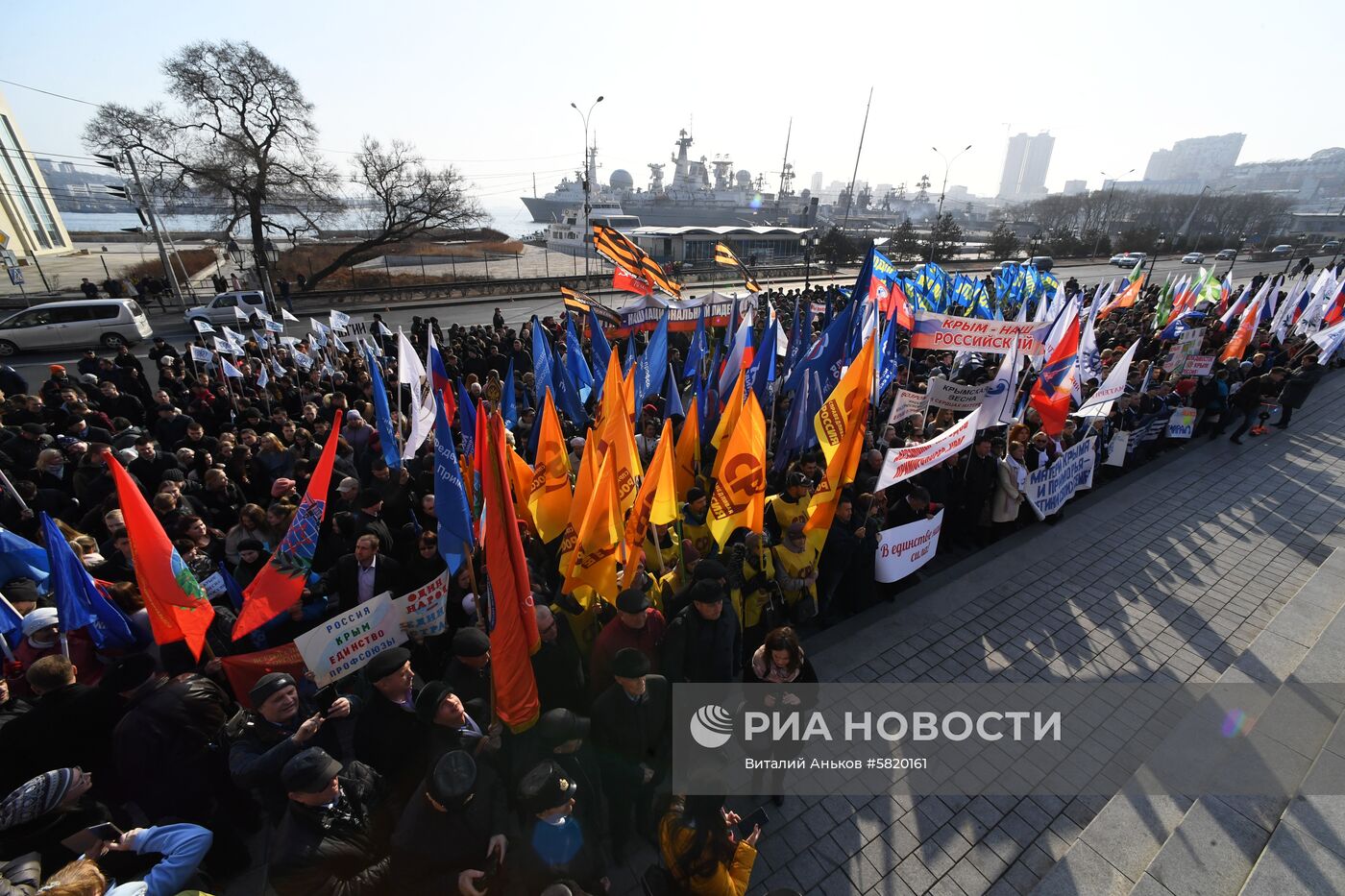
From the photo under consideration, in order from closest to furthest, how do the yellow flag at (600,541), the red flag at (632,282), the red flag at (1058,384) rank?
the yellow flag at (600,541)
the red flag at (1058,384)
the red flag at (632,282)

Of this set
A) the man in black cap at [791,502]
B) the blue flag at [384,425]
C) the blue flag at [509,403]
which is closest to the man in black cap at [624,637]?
the man in black cap at [791,502]

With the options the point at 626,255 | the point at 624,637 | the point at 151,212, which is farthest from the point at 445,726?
the point at 151,212

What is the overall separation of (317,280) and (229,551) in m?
31.7

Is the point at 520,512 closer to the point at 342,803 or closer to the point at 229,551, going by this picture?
the point at 229,551

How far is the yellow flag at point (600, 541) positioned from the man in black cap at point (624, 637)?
47 cm

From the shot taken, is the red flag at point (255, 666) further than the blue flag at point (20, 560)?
No

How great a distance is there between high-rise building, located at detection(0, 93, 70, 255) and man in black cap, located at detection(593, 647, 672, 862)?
51.4 meters

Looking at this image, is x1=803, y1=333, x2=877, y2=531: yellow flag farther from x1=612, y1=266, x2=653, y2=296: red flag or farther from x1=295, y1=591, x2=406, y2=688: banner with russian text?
x1=612, y1=266, x2=653, y2=296: red flag

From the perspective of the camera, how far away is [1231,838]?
3.84 metres

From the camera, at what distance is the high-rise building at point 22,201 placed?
120 feet

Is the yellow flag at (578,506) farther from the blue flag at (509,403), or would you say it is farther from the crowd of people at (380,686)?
the blue flag at (509,403)

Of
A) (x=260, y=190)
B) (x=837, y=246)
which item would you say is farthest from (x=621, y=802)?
(x=837, y=246)

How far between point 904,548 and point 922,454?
105 centimetres

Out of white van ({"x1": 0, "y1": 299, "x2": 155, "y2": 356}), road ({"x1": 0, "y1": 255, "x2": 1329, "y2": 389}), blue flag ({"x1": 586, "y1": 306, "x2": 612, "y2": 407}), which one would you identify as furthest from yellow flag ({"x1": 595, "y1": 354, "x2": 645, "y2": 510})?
white van ({"x1": 0, "y1": 299, "x2": 155, "y2": 356})
